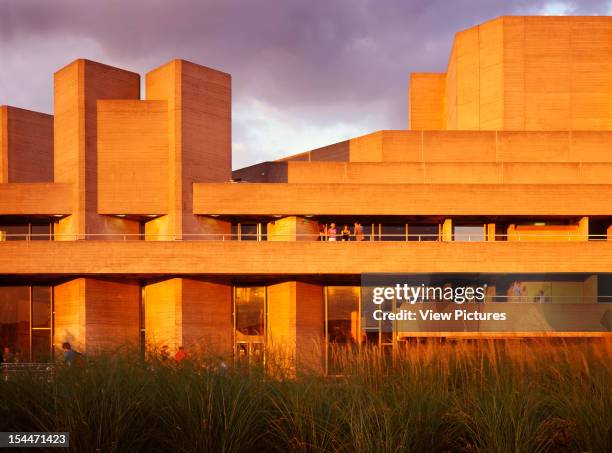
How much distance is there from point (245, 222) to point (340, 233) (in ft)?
12.0

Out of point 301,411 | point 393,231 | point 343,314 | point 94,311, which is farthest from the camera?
point 393,231

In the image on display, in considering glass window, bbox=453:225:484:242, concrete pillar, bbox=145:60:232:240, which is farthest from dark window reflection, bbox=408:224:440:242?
concrete pillar, bbox=145:60:232:240

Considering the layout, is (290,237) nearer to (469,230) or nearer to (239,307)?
(239,307)

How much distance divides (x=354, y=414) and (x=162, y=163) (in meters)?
21.6

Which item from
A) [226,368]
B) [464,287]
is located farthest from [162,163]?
[226,368]

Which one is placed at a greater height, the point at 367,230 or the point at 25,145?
the point at 25,145

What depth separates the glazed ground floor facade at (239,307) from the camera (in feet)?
87.2

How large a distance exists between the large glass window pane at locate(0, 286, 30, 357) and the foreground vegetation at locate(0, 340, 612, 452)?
20864 mm

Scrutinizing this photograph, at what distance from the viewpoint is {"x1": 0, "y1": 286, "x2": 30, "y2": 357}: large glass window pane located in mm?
28359

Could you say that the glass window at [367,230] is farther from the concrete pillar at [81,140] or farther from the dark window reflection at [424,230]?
the concrete pillar at [81,140]

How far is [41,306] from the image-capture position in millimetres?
28547

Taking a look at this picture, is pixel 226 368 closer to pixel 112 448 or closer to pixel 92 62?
pixel 112 448

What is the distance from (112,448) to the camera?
7977mm

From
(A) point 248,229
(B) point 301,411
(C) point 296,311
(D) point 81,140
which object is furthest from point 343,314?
(B) point 301,411
